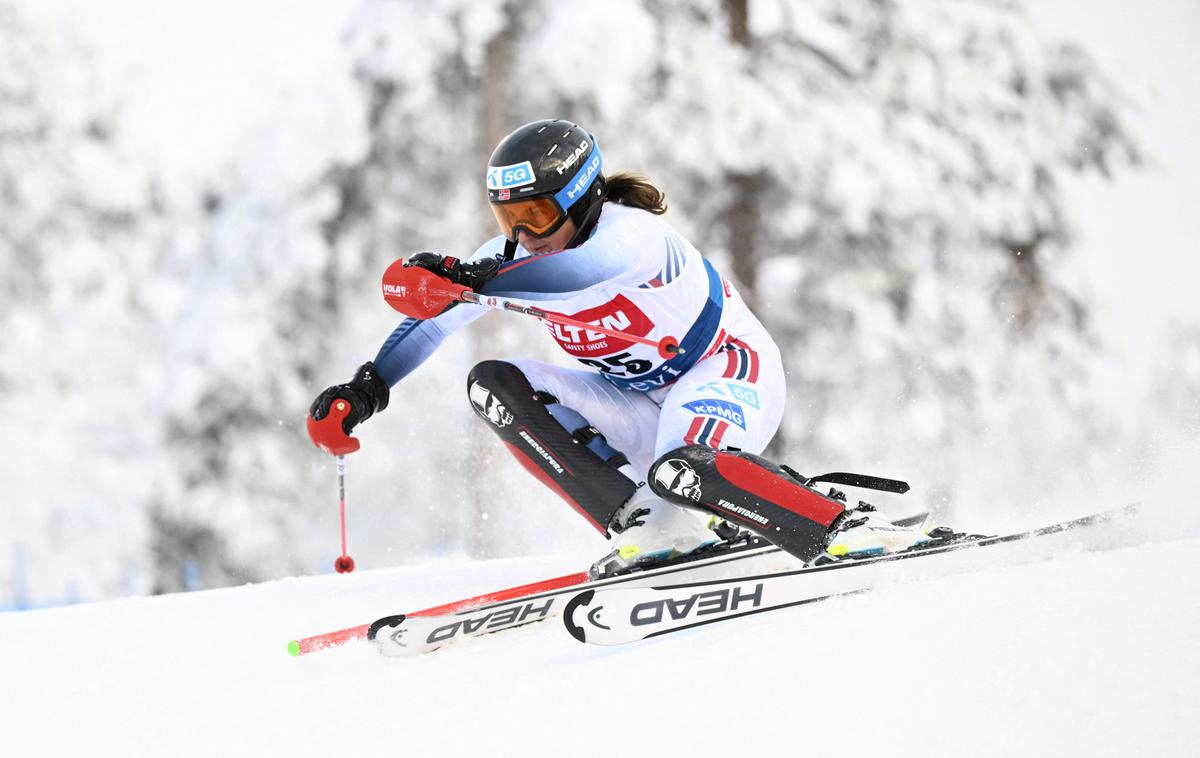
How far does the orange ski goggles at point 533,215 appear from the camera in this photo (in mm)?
3615

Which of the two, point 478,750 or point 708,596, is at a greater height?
point 478,750

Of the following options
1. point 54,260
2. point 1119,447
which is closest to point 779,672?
point 1119,447

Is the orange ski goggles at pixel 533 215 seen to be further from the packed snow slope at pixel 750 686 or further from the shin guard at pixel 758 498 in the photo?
the packed snow slope at pixel 750 686

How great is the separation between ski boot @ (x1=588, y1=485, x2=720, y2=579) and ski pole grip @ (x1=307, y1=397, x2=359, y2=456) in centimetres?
96

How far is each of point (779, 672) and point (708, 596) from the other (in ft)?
2.32

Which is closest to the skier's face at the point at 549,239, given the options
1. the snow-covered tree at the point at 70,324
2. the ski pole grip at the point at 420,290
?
the ski pole grip at the point at 420,290

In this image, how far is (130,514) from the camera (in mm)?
11281

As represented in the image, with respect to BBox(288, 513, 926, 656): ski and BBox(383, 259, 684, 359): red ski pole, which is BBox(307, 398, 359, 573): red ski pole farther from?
BBox(383, 259, 684, 359): red ski pole

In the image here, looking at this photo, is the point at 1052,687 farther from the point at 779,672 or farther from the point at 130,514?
the point at 130,514

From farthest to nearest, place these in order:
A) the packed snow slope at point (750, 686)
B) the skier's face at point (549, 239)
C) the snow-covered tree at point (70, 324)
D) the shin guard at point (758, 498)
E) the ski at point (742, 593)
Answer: the snow-covered tree at point (70, 324), the skier's face at point (549, 239), the shin guard at point (758, 498), the ski at point (742, 593), the packed snow slope at point (750, 686)

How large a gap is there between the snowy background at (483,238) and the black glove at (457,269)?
6.48 meters

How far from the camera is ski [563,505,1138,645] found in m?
3.07

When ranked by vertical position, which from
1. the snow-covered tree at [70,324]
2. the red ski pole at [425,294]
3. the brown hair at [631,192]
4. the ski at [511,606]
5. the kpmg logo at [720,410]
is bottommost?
the snow-covered tree at [70,324]

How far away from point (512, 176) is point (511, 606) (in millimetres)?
1412
